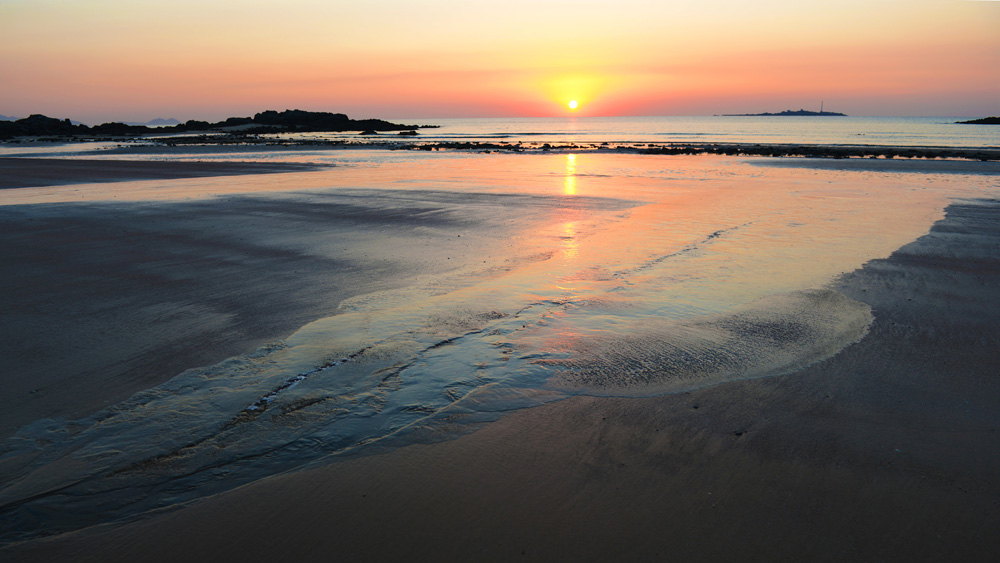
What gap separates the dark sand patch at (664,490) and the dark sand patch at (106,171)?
2446 cm

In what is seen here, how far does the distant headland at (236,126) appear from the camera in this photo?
9062 centimetres

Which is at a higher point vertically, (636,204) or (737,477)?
(636,204)

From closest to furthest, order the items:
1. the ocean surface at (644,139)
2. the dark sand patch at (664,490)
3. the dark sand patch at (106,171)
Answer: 1. the dark sand patch at (664,490)
2. the dark sand patch at (106,171)
3. the ocean surface at (644,139)

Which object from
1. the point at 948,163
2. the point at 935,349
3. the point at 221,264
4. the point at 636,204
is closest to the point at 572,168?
the point at 636,204

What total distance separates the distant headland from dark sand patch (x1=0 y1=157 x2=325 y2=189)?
66815mm

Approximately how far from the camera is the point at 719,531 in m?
3.29

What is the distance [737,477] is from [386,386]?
282 centimetres

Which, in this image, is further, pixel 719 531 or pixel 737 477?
pixel 737 477

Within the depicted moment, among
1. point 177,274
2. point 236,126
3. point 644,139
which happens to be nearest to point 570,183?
point 177,274

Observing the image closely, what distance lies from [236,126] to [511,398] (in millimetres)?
130744

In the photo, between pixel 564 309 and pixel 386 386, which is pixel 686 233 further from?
pixel 386 386

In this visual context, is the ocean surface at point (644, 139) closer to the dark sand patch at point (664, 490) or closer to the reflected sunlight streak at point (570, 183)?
the reflected sunlight streak at point (570, 183)

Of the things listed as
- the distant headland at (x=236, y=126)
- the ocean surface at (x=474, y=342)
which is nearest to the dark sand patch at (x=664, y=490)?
the ocean surface at (x=474, y=342)

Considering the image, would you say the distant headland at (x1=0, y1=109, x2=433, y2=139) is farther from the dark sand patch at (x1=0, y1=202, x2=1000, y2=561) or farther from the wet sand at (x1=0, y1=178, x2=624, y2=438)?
the dark sand patch at (x1=0, y1=202, x2=1000, y2=561)
